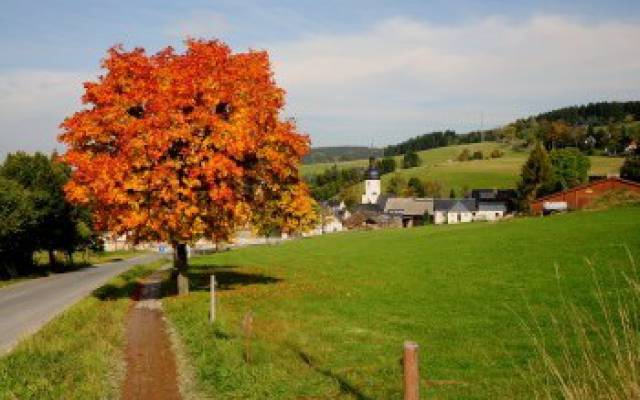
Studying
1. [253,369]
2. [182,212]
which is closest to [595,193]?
[182,212]

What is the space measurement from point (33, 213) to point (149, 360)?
45.0 m

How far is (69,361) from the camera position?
653 inches

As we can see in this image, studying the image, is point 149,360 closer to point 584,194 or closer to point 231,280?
point 231,280

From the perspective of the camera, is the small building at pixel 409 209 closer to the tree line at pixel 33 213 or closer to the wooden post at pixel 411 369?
the tree line at pixel 33 213

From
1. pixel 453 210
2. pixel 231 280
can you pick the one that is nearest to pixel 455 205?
pixel 453 210

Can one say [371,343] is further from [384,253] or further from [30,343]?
[384,253]

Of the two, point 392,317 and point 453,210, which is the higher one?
point 453,210

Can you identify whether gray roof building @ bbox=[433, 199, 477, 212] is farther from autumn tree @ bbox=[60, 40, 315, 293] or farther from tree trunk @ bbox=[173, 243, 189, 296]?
autumn tree @ bbox=[60, 40, 315, 293]

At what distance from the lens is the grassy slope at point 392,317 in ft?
48.3

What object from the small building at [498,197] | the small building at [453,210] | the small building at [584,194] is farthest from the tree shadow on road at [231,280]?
the small building at [453,210]

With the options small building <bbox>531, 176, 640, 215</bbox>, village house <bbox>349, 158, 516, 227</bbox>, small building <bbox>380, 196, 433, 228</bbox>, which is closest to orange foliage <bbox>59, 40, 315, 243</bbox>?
small building <bbox>531, 176, 640, 215</bbox>

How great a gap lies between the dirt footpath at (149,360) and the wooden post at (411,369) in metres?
7.37

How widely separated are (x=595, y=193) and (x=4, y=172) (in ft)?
288

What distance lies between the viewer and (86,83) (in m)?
29.1
